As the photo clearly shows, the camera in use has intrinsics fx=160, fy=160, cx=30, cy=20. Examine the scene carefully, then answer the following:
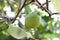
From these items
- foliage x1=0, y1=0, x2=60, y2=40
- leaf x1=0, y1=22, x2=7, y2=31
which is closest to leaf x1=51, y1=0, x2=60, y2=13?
foliage x1=0, y1=0, x2=60, y2=40

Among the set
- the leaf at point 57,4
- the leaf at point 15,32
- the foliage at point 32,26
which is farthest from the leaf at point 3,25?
the leaf at point 57,4

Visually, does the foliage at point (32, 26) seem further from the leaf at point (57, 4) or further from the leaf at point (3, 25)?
the leaf at point (57, 4)

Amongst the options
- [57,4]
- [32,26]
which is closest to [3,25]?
[32,26]

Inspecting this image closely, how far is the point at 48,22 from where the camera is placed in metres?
0.43

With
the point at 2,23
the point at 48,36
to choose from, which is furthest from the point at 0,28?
the point at 48,36

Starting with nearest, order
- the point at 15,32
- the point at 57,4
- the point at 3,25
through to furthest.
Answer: the point at 57,4
the point at 15,32
the point at 3,25

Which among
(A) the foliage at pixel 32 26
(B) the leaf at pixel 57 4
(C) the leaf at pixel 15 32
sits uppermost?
(A) the foliage at pixel 32 26

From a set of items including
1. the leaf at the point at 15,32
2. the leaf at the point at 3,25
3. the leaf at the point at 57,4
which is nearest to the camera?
the leaf at the point at 57,4

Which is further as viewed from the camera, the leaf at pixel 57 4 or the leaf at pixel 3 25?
the leaf at pixel 3 25

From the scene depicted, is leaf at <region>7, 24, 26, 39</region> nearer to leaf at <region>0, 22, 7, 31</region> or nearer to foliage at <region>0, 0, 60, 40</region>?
foliage at <region>0, 0, 60, 40</region>

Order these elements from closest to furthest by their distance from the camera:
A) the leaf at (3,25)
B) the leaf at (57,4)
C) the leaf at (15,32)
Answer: the leaf at (57,4) < the leaf at (15,32) < the leaf at (3,25)

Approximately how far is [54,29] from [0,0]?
8.1 inches

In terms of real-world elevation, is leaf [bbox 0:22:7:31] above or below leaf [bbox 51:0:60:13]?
above

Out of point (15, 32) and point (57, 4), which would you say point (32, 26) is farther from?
point (57, 4)
